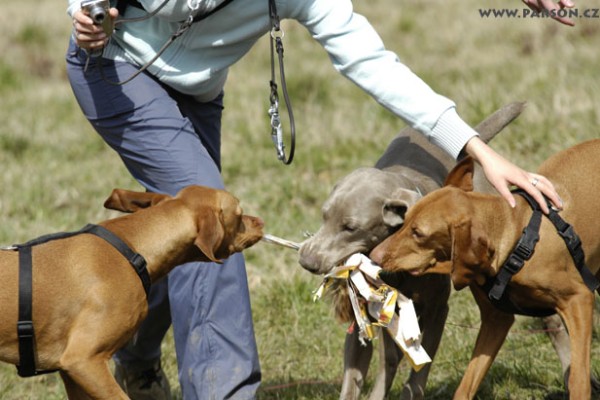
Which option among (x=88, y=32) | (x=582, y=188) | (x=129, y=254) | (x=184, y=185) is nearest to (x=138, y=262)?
(x=129, y=254)

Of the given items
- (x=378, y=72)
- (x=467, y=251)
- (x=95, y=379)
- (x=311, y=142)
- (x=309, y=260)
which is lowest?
(x=311, y=142)

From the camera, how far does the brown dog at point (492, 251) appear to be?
13.8 feet

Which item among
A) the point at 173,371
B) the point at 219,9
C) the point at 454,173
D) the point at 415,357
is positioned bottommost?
the point at 173,371

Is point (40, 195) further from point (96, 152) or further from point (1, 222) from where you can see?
point (96, 152)

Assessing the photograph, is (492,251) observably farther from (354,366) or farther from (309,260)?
(354,366)

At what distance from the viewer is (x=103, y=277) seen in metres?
4.37

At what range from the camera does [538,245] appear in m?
4.34

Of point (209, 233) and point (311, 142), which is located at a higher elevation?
point (209, 233)

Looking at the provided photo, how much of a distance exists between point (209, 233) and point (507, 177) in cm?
130

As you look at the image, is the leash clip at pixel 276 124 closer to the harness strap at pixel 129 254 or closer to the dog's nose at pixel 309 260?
the dog's nose at pixel 309 260

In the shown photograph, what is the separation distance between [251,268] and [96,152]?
3.20 meters

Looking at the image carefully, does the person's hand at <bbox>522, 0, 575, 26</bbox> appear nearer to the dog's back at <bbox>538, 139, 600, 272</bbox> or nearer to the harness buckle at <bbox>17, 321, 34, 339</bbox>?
the dog's back at <bbox>538, 139, 600, 272</bbox>

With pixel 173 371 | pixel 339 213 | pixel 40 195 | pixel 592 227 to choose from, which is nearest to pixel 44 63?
pixel 40 195

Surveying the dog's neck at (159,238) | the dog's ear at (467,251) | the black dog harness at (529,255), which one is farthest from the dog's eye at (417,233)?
the dog's neck at (159,238)
